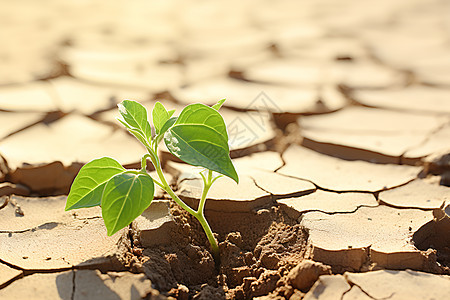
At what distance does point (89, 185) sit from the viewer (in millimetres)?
1479

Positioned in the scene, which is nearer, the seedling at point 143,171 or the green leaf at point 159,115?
the seedling at point 143,171

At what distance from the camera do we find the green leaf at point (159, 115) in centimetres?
155

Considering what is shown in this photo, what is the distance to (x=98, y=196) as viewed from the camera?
1.46 meters

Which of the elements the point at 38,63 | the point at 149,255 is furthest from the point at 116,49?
the point at 149,255

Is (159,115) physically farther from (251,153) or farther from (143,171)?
(251,153)

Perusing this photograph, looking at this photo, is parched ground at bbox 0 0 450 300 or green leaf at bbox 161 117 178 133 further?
parched ground at bbox 0 0 450 300

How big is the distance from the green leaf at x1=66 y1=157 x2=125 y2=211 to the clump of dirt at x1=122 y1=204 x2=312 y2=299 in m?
0.24

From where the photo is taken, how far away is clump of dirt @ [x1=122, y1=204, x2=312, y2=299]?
1.59m

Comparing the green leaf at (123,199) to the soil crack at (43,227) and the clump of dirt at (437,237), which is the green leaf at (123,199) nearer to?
the soil crack at (43,227)

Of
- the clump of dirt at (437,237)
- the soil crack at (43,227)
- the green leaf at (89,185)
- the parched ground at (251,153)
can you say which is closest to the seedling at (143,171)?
the green leaf at (89,185)

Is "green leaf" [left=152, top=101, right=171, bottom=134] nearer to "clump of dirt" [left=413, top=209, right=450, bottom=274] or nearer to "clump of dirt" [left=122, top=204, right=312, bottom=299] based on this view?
"clump of dirt" [left=122, top=204, right=312, bottom=299]

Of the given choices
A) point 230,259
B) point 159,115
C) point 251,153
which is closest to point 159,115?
point 159,115

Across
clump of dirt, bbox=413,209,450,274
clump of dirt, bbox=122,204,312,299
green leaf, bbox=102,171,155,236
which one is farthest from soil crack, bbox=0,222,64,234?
clump of dirt, bbox=413,209,450,274

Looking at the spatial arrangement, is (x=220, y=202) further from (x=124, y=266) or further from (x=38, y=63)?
(x=38, y=63)
